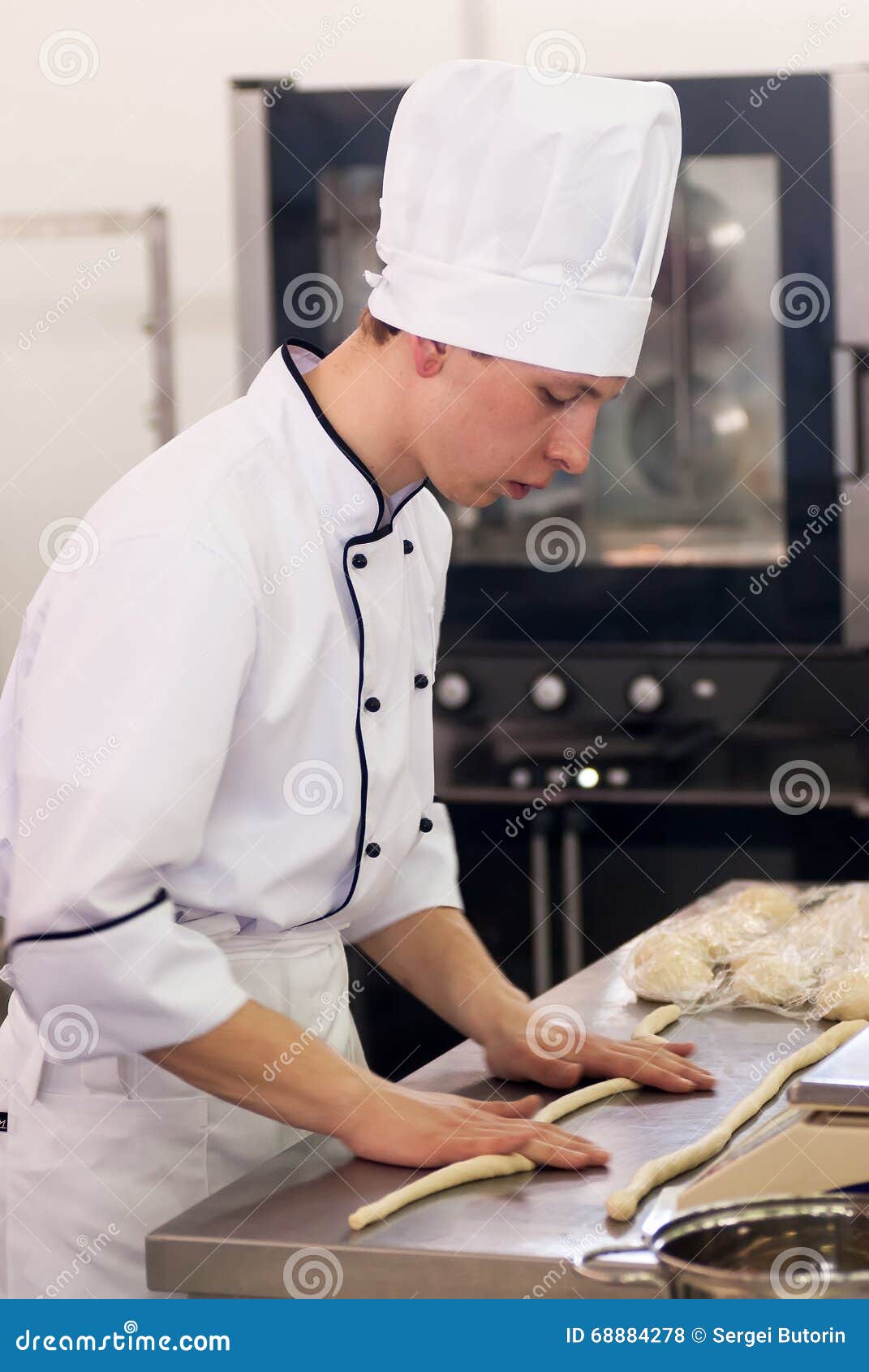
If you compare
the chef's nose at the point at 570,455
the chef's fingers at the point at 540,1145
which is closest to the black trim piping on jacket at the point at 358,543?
the chef's nose at the point at 570,455

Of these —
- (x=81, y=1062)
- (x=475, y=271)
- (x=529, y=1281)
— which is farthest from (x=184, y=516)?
(x=529, y=1281)

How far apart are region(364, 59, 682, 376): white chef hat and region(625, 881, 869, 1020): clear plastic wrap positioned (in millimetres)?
639

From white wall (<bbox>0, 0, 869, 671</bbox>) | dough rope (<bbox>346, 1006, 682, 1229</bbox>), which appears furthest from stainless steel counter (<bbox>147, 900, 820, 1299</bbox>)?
white wall (<bbox>0, 0, 869, 671</bbox>)

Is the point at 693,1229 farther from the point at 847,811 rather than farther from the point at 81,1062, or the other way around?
the point at 847,811

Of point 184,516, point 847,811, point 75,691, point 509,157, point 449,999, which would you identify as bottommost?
point 847,811

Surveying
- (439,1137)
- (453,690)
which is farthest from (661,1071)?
(453,690)

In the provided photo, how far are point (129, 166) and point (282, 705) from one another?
253 cm

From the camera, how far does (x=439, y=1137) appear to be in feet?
3.69

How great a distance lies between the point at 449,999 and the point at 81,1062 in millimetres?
352

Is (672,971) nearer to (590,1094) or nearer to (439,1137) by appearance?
(590,1094)

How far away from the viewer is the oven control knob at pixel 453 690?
2.87 metres

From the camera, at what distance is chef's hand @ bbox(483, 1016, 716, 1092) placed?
1.31m

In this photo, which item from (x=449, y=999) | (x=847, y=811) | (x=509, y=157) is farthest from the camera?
(x=847, y=811)

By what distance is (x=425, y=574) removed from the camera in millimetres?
1488
